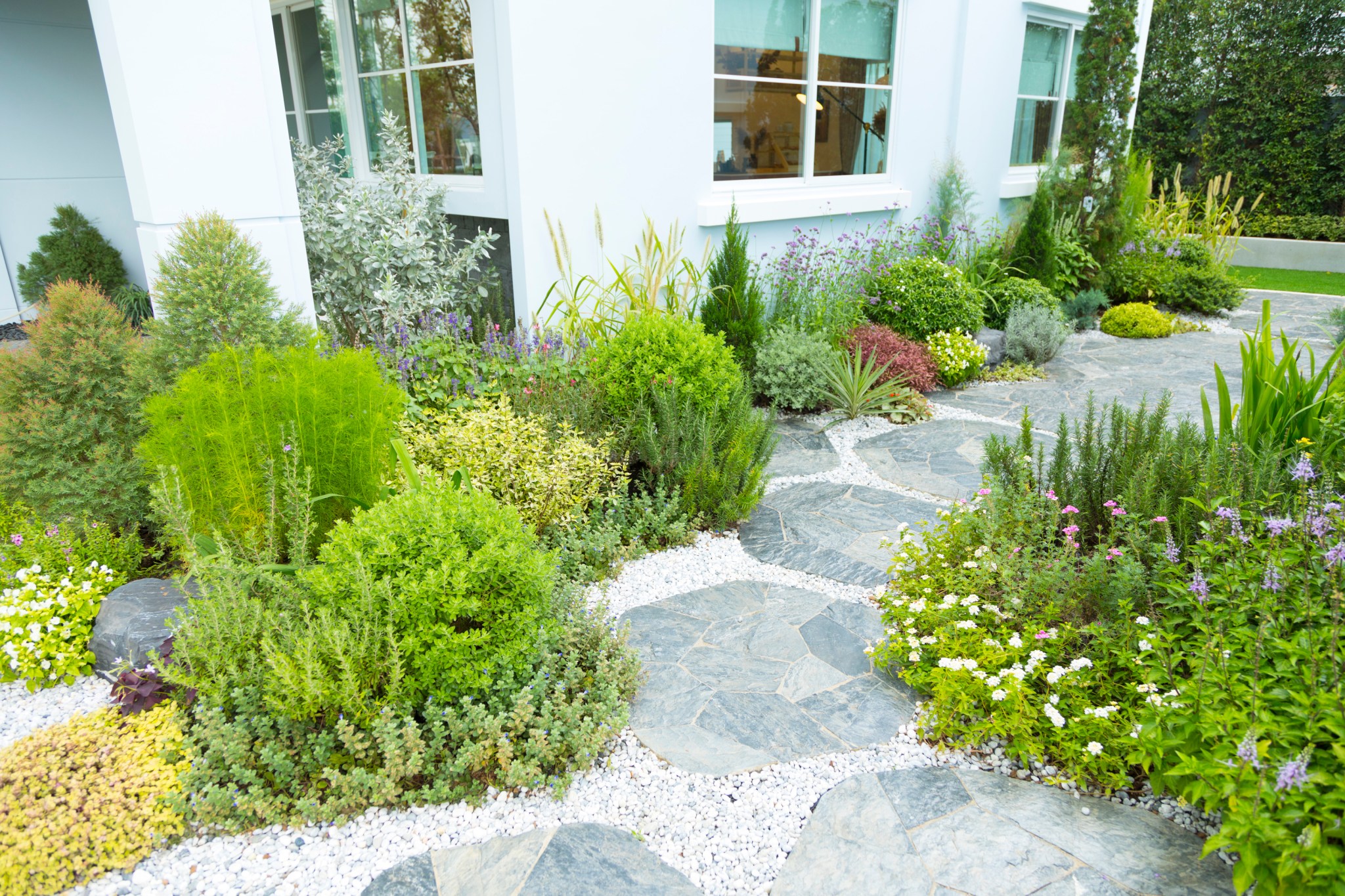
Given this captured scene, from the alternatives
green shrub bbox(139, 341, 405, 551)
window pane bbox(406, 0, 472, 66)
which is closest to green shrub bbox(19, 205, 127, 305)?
window pane bbox(406, 0, 472, 66)

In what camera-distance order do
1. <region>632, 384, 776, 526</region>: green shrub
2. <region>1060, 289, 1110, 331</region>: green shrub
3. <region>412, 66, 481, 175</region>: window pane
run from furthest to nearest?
<region>1060, 289, 1110, 331</region>: green shrub < <region>412, 66, 481, 175</region>: window pane < <region>632, 384, 776, 526</region>: green shrub

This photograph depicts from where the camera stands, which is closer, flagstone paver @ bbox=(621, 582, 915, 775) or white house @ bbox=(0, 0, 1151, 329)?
flagstone paver @ bbox=(621, 582, 915, 775)

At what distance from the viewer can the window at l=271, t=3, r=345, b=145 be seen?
630cm

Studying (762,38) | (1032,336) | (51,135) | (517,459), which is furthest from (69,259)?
(1032,336)

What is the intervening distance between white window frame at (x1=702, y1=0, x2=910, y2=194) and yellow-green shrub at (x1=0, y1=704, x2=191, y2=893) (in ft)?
16.3

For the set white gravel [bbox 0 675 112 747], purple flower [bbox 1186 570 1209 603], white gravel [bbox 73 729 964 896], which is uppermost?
purple flower [bbox 1186 570 1209 603]

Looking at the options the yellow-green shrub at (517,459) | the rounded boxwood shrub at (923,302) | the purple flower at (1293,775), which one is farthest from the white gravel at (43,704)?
the rounded boxwood shrub at (923,302)

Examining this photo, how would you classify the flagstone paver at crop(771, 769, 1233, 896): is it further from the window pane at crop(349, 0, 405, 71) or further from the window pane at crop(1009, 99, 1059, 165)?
the window pane at crop(1009, 99, 1059, 165)

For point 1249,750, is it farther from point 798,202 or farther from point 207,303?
point 798,202

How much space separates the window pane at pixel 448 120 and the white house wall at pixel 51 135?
11.0 ft

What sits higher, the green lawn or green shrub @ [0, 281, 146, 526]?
green shrub @ [0, 281, 146, 526]

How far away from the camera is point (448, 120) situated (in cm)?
554

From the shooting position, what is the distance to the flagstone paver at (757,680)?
2527 mm

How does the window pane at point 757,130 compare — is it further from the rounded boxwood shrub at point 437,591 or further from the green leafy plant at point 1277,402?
the rounded boxwood shrub at point 437,591
